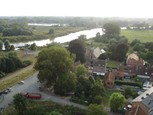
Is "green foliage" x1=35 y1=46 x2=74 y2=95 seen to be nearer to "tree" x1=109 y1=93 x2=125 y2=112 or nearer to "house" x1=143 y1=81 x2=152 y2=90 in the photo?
"tree" x1=109 y1=93 x2=125 y2=112

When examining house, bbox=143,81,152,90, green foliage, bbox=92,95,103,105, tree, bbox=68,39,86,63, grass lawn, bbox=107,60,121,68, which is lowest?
house, bbox=143,81,152,90

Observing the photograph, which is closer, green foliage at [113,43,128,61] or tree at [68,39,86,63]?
tree at [68,39,86,63]

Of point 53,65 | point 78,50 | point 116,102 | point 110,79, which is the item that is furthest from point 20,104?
point 78,50

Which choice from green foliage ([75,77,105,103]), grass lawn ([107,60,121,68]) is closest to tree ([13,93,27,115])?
green foliage ([75,77,105,103])

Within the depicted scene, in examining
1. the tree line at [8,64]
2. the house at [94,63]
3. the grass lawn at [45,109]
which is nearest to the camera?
the grass lawn at [45,109]

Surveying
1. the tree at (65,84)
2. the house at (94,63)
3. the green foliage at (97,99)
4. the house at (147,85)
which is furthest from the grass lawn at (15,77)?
the house at (147,85)

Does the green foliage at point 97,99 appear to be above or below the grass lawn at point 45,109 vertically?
above

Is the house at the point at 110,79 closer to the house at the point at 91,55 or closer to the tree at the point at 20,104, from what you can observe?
the house at the point at 91,55
